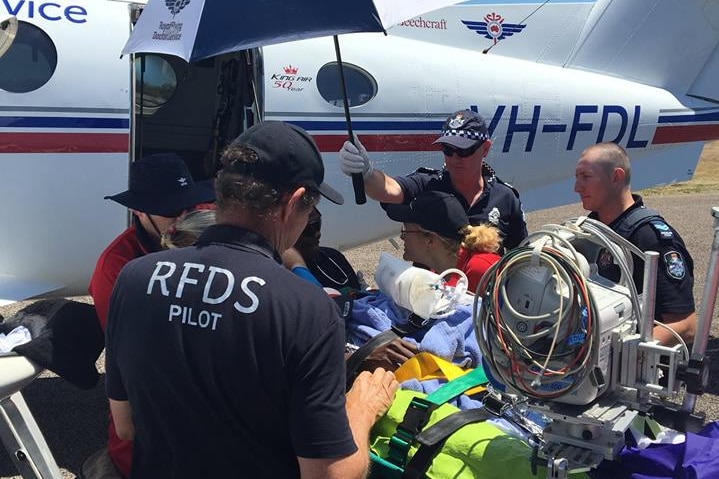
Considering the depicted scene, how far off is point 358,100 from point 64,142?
187cm

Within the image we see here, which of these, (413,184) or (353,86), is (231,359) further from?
(353,86)

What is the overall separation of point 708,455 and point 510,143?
13.7 ft

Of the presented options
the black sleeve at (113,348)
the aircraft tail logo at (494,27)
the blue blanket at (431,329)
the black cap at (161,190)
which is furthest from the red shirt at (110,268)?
the aircraft tail logo at (494,27)

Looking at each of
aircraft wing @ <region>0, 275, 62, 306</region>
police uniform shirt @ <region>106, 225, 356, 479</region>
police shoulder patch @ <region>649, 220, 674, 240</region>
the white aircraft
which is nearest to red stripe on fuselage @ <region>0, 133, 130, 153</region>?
the white aircraft

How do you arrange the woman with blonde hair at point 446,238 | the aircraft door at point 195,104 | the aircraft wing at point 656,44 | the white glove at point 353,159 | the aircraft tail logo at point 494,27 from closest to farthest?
the woman with blonde hair at point 446,238, the white glove at point 353,159, the aircraft door at point 195,104, the aircraft tail logo at point 494,27, the aircraft wing at point 656,44

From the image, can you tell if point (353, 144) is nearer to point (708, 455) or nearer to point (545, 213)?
point (708, 455)

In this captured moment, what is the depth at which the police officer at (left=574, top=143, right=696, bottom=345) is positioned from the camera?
9.45ft

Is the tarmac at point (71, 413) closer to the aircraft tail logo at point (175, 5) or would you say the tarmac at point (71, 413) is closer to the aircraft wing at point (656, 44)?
the aircraft wing at point (656, 44)

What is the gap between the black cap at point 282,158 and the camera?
64.4 inches

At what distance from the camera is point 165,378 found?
1.61 meters

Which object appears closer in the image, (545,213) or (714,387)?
(714,387)

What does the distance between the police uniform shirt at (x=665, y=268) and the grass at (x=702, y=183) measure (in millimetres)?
11062

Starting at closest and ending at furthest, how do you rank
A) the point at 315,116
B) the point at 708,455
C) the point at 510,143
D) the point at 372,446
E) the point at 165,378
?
the point at 165,378 → the point at 708,455 → the point at 372,446 → the point at 315,116 → the point at 510,143

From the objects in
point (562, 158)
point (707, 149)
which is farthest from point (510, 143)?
point (707, 149)
